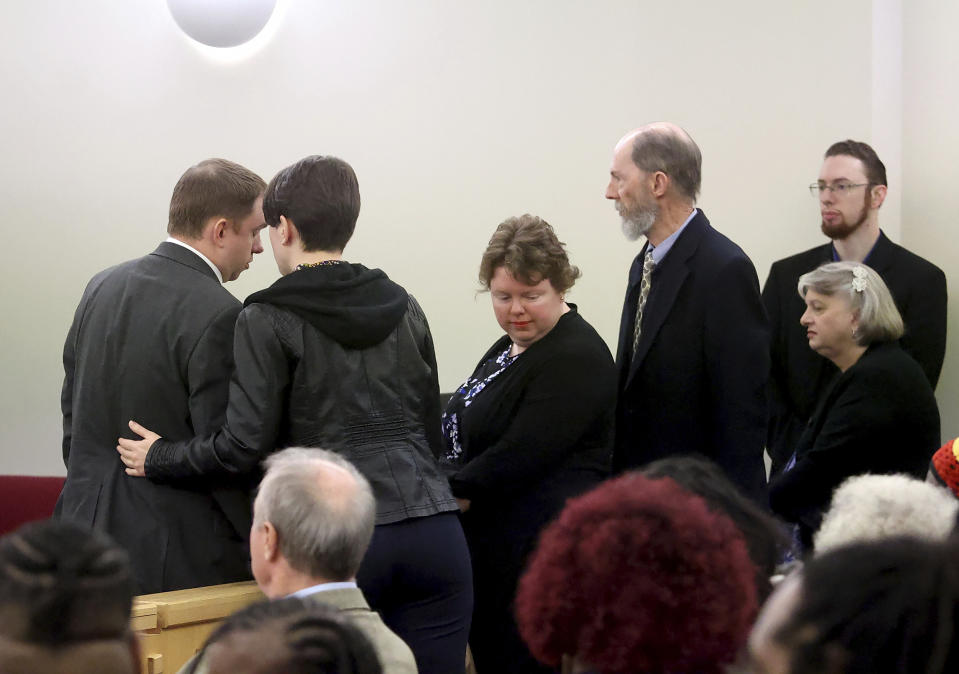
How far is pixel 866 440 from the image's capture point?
357 centimetres

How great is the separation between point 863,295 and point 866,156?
1.29 meters

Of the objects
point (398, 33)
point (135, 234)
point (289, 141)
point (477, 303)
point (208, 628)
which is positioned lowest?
point (208, 628)

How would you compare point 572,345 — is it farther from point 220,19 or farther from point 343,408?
point 220,19

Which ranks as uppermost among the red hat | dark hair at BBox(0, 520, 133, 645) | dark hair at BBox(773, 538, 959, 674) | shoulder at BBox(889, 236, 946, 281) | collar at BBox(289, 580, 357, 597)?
dark hair at BBox(773, 538, 959, 674)

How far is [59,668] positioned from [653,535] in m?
0.70

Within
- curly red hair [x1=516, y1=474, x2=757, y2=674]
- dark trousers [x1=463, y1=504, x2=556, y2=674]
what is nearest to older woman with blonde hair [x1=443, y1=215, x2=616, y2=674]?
dark trousers [x1=463, y1=504, x2=556, y2=674]

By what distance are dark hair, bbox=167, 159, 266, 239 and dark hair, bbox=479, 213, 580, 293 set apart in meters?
0.70

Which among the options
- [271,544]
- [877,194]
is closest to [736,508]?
[271,544]

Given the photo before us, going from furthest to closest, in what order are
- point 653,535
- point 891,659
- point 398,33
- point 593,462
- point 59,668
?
1. point 398,33
2. point 593,462
3. point 653,535
4. point 59,668
5. point 891,659

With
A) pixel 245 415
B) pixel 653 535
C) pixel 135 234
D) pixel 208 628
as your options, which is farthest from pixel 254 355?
pixel 135 234

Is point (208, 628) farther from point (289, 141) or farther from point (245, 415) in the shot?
point (289, 141)

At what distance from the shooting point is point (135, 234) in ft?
15.0

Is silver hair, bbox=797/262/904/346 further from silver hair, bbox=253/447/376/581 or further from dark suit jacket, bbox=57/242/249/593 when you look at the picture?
silver hair, bbox=253/447/376/581

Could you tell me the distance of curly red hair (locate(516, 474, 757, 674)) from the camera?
143cm
